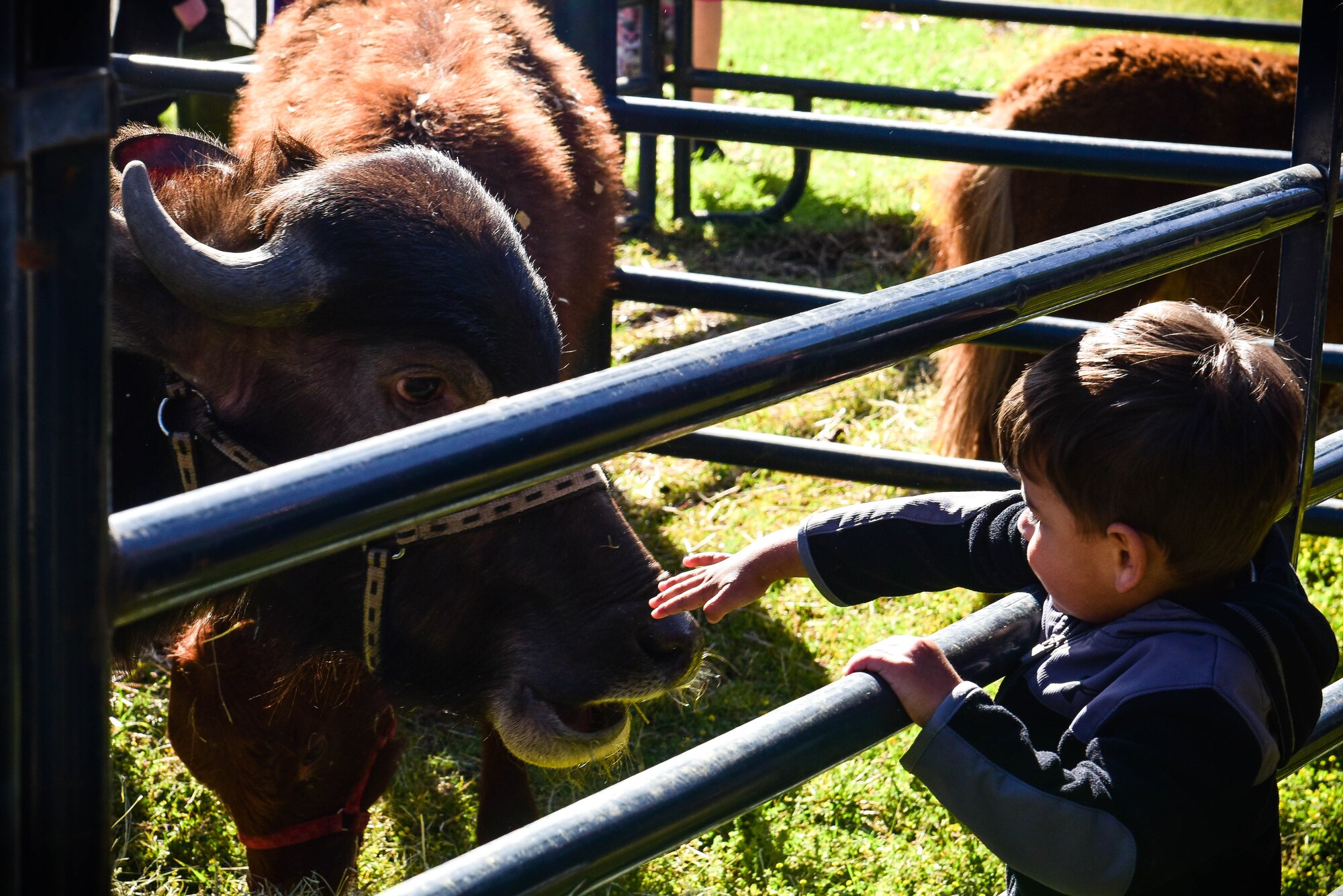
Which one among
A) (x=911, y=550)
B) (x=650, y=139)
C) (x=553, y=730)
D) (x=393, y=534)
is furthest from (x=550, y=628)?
(x=650, y=139)

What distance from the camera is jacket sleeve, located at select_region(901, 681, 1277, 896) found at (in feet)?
4.64

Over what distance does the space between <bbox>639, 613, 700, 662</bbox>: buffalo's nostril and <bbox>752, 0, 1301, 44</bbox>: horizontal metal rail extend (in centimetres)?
455

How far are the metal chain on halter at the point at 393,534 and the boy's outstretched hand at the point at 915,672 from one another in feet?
3.76

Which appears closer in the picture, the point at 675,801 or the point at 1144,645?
the point at 675,801

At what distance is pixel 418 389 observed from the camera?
8.32 feet

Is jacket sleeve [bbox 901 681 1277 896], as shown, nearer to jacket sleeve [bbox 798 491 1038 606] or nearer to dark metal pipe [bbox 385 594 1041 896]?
dark metal pipe [bbox 385 594 1041 896]

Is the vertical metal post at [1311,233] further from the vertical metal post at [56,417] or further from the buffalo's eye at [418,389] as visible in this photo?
the vertical metal post at [56,417]

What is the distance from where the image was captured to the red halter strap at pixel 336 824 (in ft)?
10.1

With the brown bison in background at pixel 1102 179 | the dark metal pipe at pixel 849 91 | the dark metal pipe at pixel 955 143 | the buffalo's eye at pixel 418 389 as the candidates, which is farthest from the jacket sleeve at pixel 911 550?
the dark metal pipe at pixel 849 91

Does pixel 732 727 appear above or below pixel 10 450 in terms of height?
below

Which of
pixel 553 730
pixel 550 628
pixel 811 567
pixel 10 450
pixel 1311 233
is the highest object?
pixel 10 450

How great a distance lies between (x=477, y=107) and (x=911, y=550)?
6.64 feet

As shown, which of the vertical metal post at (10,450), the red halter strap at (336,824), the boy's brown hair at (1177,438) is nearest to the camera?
the vertical metal post at (10,450)

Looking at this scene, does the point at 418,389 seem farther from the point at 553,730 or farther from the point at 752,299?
the point at 752,299
